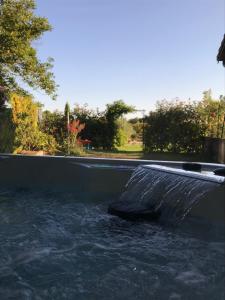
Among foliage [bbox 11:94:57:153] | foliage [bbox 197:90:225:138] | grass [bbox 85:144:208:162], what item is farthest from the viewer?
foliage [bbox 197:90:225:138]

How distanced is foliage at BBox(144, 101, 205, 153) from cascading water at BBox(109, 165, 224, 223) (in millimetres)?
10103

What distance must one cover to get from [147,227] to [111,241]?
0.67 m

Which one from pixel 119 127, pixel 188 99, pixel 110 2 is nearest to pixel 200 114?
pixel 188 99

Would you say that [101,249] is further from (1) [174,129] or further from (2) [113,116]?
(2) [113,116]

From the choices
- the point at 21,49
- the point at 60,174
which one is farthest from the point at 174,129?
the point at 60,174

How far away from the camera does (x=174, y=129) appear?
15.2 meters

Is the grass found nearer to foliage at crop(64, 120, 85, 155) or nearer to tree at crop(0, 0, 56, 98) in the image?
foliage at crop(64, 120, 85, 155)

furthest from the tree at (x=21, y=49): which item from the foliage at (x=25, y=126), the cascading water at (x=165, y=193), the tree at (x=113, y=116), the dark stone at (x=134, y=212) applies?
the dark stone at (x=134, y=212)

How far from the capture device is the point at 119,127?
57.4ft

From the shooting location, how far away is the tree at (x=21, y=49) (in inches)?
470

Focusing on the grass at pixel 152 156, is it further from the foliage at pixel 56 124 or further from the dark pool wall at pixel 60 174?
the dark pool wall at pixel 60 174

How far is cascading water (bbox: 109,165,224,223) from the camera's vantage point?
13.0 ft

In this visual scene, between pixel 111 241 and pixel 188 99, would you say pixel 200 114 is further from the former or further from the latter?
pixel 111 241

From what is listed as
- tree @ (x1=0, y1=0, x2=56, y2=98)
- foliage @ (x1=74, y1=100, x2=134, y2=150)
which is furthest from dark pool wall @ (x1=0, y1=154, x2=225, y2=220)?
foliage @ (x1=74, y1=100, x2=134, y2=150)
